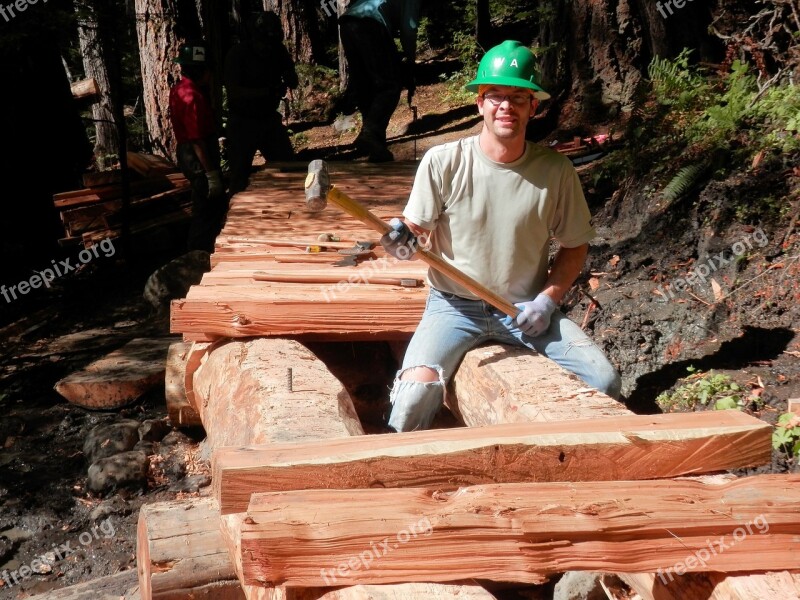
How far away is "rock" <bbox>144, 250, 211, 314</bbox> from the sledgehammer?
16.5 feet

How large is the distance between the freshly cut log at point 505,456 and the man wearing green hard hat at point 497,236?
1.04 meters

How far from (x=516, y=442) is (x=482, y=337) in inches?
56.6

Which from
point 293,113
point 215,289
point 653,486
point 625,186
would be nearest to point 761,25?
point 625,186

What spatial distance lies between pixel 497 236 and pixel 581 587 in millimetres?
1632

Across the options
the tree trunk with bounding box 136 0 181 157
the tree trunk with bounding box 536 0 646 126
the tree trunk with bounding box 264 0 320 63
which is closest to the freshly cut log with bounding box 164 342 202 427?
the tree trunk with bounding box 536 0 646 126

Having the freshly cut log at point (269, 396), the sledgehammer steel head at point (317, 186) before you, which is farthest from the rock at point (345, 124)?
the sledgehammer steel head at point (317, 186)

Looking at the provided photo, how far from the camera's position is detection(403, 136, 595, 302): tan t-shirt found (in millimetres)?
4051

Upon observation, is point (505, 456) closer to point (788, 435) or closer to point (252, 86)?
point (788, 435)

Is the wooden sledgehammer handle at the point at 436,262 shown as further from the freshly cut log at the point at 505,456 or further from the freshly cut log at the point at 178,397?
the freshly cut log at the point at 178,397

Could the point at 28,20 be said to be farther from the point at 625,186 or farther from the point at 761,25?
the point at 761,25

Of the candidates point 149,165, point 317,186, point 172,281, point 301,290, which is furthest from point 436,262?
point 149,165

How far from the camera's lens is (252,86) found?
9555mm

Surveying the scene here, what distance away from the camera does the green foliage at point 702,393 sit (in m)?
4.70

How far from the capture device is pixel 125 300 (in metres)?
9.17
